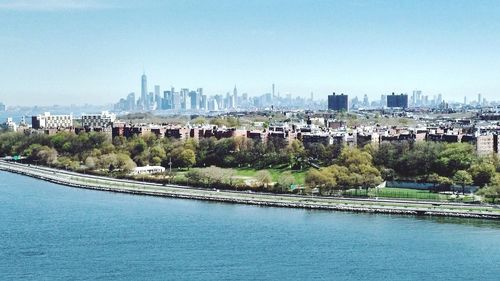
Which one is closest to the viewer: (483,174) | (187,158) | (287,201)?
(287,201)

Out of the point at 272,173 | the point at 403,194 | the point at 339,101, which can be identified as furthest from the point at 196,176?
the point at 339,101

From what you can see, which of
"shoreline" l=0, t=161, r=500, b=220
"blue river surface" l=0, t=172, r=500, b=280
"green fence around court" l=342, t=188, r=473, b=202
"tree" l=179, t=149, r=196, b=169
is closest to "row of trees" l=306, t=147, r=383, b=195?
"green fence around court" l=342, t=188, r=473, b=202

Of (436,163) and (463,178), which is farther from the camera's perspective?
(436,163)

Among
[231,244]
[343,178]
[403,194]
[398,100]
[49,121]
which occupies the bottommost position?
[231,244]

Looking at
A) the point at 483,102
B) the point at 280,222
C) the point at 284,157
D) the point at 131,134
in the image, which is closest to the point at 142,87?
the point at 483,102

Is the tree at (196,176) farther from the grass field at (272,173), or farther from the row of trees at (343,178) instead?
the row of trees at (343,178)

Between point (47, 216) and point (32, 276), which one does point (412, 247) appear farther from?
point (47, 216)

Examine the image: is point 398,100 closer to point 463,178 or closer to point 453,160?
point 453,160
